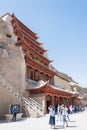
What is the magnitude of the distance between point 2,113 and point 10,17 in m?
24.6

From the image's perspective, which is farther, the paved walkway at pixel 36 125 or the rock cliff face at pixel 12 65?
the rock cliff face at pixel 12 65

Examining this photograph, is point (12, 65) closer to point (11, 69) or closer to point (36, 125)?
point (11, 69)

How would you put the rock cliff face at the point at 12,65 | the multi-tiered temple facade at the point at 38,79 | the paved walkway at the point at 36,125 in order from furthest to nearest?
the multi-tiered temple facade at the point at 38,79 < the rock cliff face at the point at 12,65 < the paved walkway at the point at 36,125

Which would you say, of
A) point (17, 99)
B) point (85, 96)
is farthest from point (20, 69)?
point (85, 96)

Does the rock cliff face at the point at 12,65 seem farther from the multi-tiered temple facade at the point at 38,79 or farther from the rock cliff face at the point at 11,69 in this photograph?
the multi-tiered temple facade at the point at 38,79

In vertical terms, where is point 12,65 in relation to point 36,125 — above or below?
above

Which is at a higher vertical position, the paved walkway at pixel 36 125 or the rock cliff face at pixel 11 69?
the rock cliff face at pixel 11 69

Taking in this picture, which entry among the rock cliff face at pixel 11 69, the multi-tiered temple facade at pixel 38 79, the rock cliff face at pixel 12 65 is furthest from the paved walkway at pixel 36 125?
the rock cliff face at pixel 12 65

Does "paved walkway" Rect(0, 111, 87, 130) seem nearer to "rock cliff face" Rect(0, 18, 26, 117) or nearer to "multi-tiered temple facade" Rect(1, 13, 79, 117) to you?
"rock cliff face" Rect(0, 18, 26, 117)

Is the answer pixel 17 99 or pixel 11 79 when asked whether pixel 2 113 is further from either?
pixel 11 79

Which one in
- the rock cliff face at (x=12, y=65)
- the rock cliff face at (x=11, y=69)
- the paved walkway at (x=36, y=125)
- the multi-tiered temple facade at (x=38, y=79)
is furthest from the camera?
the multi-tiered temple facade at (x=38, y=79)

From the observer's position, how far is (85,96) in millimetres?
56656

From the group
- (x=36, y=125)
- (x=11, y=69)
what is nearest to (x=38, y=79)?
(x=11, y=69)

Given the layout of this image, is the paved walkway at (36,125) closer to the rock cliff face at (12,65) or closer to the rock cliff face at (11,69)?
the rock cliff face at (11,69)
